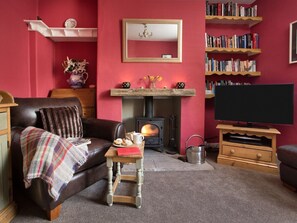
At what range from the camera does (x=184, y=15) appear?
308 cm

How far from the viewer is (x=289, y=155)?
1968mm

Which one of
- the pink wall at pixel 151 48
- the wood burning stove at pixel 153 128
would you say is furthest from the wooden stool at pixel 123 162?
the pink wall at pixel 151 48

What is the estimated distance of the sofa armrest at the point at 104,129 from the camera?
217 centimetres

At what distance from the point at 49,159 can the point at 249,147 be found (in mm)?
2419

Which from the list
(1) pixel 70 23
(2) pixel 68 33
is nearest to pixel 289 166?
(2) pixel 68 33

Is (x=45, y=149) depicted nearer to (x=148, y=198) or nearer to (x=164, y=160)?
(x=148, y=198)

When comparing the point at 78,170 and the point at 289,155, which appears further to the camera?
the point at 289,155

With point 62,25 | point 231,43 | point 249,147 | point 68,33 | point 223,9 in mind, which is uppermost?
point 223,9

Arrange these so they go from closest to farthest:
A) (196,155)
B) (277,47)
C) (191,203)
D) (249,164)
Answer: (191,203), (249,164), (196,155), (277,47)

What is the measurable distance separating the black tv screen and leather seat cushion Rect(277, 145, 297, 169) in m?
0.56

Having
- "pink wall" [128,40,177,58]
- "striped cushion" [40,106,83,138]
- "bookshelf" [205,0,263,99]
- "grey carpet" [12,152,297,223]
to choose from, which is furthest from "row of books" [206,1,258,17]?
"striped cushion" [40,106,83,138]

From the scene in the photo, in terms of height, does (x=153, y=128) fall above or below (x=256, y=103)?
below

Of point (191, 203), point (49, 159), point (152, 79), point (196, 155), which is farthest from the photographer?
point (152, 79)

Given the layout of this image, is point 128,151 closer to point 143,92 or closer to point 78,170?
point 78,170
